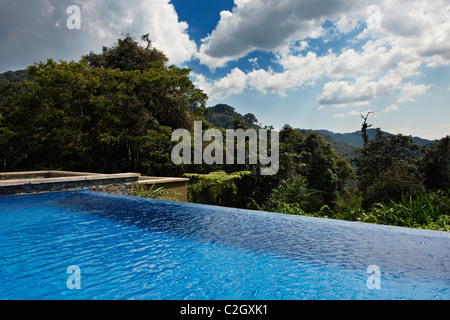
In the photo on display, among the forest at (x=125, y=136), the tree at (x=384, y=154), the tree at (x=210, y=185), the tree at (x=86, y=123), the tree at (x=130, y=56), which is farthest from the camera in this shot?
the tree at (x=384, y=154)

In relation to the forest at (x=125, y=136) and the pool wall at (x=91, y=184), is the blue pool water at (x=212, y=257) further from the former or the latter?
the forest at (x=125, y=136)

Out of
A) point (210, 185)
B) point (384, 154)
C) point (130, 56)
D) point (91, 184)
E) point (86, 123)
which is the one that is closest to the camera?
point (91, 184)

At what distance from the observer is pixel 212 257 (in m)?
3.52

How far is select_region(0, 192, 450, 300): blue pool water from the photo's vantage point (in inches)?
106

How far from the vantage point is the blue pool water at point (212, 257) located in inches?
106

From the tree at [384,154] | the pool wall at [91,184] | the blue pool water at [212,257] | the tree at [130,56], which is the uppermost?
the tree at [130,56]

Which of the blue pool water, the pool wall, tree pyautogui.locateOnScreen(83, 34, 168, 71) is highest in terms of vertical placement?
tree pyautogui.locateOnScreen(83, 34, 168, 71)

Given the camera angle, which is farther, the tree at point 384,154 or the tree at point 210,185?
the tree at point 384,154

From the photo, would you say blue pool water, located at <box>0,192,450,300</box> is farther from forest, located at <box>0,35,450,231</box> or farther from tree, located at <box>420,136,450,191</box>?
tree, located at <box>420,136,450,191</box>

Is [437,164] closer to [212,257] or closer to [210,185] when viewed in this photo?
[210,185]

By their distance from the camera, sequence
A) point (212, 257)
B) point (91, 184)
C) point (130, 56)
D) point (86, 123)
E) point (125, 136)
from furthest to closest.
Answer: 1. point (130, 56)
2. point (86, 123)
3. point (125, 136)
4. point (91, 184)
5. point (212, 257)

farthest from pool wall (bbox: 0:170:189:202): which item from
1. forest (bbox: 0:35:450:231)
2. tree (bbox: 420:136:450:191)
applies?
tree (bbox: 420:136:450:191)

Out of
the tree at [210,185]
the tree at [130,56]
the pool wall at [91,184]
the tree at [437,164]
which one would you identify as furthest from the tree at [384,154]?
the tree at [130,56]

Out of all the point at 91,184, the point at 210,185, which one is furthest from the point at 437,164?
the point at 91,184
